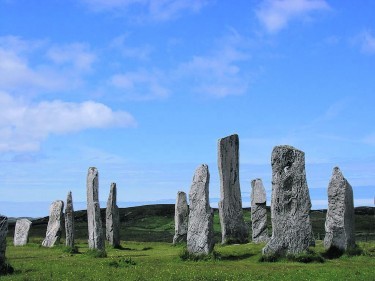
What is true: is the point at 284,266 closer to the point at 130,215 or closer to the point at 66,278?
the point at 66,278

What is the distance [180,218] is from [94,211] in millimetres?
10597

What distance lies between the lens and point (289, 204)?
96.1 ft

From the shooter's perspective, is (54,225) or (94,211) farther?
(54,225)

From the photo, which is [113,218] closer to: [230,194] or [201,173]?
[230,194]

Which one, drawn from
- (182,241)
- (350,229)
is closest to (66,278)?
(350,229)

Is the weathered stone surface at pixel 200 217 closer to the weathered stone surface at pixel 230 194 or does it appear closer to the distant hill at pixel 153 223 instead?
the weathered stone surface at pixel 230 194

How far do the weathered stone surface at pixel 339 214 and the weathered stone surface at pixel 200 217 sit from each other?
21.1 feet

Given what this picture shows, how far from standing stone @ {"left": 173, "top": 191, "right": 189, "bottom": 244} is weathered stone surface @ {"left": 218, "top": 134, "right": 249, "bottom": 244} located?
4.39 meters

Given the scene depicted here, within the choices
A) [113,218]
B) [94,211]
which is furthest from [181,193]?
[94,211]

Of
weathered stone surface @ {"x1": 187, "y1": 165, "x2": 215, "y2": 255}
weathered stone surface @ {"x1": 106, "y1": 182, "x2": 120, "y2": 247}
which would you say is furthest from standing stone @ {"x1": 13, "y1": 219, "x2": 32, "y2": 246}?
weathered stone surface @ {"x1": 187, "y1": 165, "x2": 215, "y2": 255}

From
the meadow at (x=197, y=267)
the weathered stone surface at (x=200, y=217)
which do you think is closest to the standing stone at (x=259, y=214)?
the meadow at (x=197, y=267)

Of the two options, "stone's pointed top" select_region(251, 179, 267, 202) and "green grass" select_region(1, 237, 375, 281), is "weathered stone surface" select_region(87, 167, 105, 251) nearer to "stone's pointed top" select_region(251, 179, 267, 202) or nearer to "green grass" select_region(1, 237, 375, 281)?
"green grass" select_region(1, 237, 375, 281)

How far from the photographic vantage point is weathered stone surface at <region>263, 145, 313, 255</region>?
28750 millimetres

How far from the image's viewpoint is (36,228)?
75.6m
